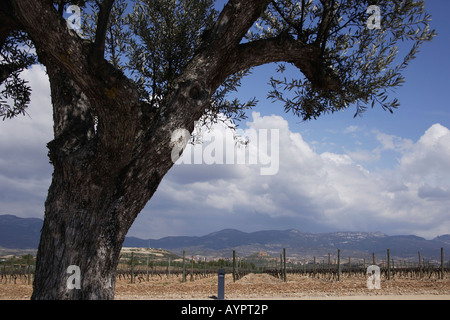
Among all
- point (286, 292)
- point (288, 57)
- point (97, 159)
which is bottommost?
point (286, 292)

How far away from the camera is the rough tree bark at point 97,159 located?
482 cm

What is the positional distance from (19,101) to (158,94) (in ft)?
11.9

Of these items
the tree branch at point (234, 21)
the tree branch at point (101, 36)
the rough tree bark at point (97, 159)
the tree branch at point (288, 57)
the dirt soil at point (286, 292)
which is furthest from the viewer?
the dirt soil at point (286, 292)

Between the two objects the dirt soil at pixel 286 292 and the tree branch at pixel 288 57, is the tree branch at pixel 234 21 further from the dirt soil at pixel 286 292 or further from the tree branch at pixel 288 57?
the dirt soil at pixel 286 292

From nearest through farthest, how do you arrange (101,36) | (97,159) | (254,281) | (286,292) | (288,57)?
1. (97,159)
2. (101,36)
3. (288,57)
4. (286,292)
5. (254,281)

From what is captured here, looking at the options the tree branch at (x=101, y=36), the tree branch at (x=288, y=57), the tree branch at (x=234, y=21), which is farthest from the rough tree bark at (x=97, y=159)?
the tree branch at (x=288, y=57)

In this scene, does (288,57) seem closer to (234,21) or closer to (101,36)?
(234,21)

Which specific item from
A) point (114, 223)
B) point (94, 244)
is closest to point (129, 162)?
point (114, 223)

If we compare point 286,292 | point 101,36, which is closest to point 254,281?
point 286,292

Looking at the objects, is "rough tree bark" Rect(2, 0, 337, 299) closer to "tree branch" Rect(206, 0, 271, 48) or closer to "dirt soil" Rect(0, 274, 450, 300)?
"tree branch" Rect(206, 0, 271, 48)

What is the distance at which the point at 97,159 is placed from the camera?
5.09 metres

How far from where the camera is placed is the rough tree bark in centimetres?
482
